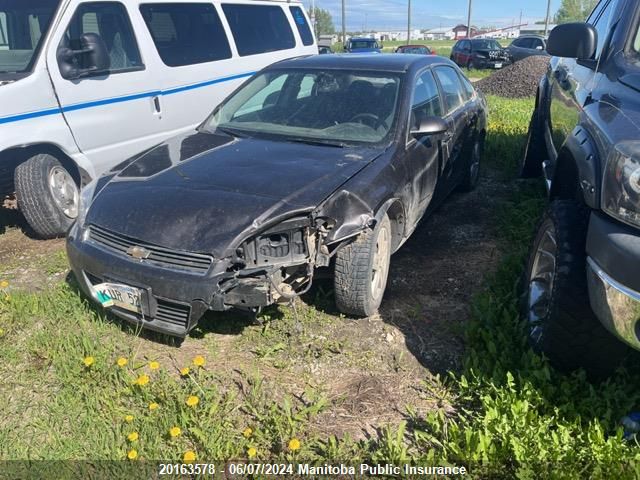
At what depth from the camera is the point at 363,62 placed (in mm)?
4246

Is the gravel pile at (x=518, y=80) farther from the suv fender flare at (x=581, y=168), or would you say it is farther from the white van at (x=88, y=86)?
the suv fender flare at (x=581, y=168)

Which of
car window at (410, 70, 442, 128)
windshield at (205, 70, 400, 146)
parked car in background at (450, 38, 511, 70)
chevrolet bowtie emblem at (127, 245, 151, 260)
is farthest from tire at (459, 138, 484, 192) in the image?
parked car in background at (450, 38, 511, 70)

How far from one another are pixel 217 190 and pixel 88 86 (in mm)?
2550

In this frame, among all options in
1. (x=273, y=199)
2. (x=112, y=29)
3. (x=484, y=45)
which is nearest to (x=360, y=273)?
(x=273, y=199)

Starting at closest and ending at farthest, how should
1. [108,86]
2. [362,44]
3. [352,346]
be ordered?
[352,346]
[108,86]
[362,44]

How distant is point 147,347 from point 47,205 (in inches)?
83.3

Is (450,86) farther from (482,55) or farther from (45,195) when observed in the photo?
(482,55)

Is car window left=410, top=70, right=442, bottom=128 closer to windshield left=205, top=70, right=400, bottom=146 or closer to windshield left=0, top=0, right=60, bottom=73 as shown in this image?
windshield left=205, top=70, right=400, bottom=146

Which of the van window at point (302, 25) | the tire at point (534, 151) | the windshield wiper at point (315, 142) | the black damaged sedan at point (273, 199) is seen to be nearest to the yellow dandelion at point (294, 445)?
the black damaged sedan at point (273, 199)

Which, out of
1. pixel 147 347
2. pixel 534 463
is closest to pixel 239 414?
pixel 147 347

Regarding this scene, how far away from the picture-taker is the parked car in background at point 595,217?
2.08m

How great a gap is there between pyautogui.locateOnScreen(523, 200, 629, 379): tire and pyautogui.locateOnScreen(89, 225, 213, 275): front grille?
5.56ft

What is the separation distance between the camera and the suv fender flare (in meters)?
2.38

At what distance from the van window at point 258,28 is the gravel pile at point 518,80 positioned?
20.8ft
